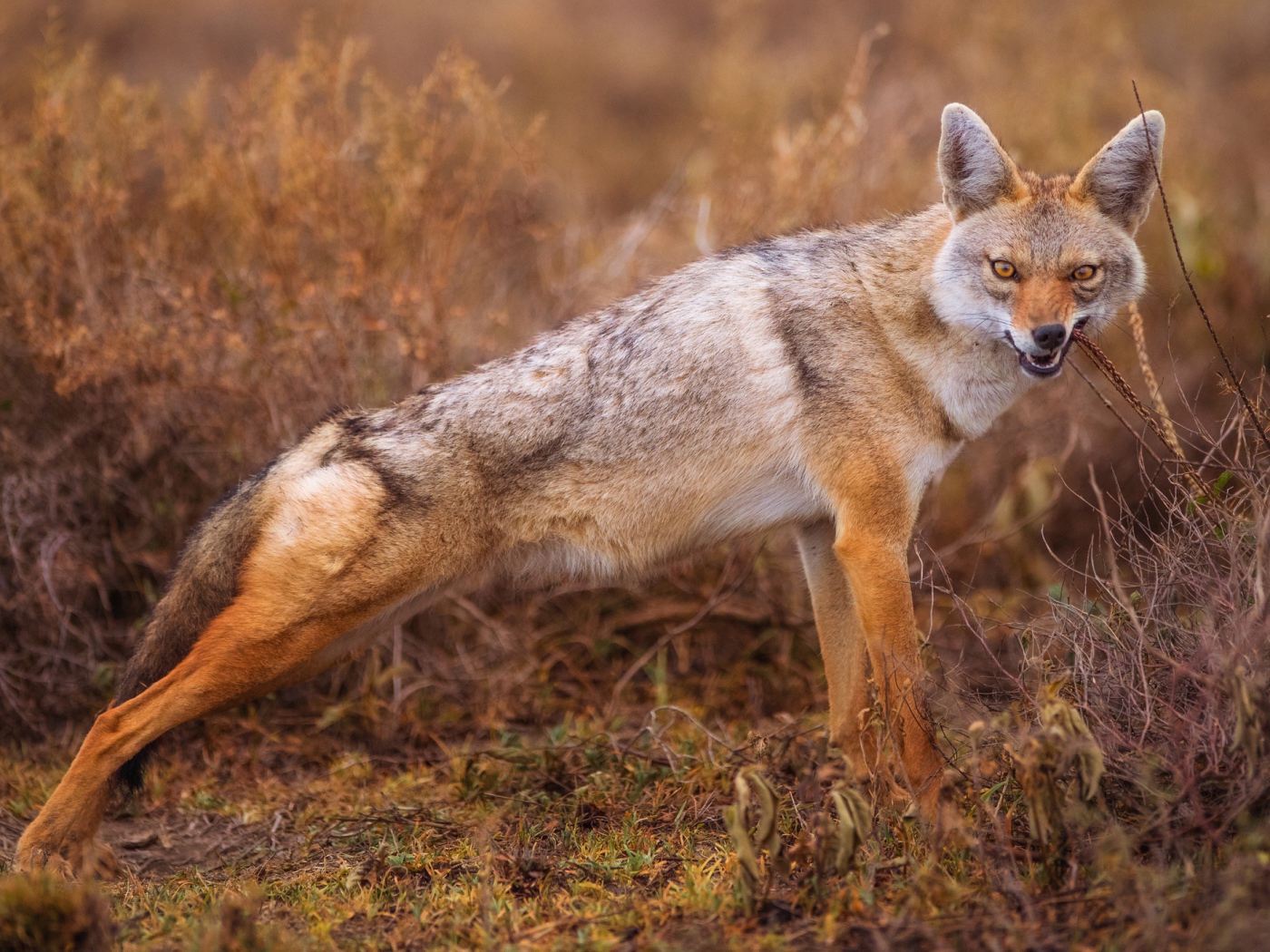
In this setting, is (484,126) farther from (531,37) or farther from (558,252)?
(531,37)

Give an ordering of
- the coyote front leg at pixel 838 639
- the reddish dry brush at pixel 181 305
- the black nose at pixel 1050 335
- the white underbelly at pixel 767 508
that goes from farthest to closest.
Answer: the reddish dry brush at pixel 181 305 → the coyote front leg at pixel 838 639 → the white underbelly at pixel 767 508 → the black nose at pixel 1050 335

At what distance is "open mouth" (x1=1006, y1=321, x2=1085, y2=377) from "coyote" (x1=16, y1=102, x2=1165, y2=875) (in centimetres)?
1

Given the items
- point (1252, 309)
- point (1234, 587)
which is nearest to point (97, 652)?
point (1234, 587)

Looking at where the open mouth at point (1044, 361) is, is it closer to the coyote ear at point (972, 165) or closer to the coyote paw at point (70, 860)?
the coyote ear at point (972, 165)

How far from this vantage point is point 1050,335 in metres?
3.89

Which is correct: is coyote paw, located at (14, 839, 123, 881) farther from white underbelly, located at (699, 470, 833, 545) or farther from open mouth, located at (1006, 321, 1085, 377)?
open mouth, located at (1006, 321, 1085, 377)

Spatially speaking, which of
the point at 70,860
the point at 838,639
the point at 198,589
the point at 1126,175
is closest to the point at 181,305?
the point at 198,589

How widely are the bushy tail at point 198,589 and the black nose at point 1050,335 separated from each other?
10.4 ft

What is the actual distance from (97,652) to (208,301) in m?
2.02

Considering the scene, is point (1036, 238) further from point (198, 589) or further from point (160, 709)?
point (160, 709)

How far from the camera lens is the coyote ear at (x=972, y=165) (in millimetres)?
4223

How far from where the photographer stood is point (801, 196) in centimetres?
682

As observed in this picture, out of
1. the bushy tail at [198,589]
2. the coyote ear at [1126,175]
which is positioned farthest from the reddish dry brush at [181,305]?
the coyote ear at [1126,175]

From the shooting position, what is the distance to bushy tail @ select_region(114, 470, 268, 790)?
14.3 ft
